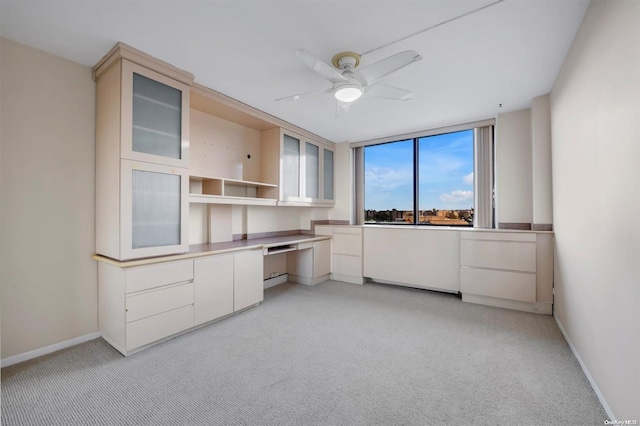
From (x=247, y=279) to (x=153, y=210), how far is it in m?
1.28

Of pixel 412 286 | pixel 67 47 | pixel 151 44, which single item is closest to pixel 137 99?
pixel 151 44

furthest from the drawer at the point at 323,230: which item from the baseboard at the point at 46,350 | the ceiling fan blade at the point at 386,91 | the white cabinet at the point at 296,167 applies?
→ the baseboard at the point at 46,350

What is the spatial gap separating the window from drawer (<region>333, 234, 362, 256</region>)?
67 cm

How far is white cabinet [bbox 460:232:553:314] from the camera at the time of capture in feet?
9.97

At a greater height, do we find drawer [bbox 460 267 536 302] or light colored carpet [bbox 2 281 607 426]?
drawer [bbox 460 267 536 302]

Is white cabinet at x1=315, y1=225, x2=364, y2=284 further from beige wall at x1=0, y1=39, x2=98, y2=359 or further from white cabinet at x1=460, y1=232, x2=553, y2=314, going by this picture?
beige wall at x1=0, y1=39, x2=98, y2=359

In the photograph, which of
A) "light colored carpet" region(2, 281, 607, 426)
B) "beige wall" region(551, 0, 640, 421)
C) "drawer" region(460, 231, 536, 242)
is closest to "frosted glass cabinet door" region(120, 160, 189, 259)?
"light colored carpet" region(2, 281, 607, 426)

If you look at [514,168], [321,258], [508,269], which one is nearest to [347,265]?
[321,258]

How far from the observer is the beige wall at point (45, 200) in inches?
80.0

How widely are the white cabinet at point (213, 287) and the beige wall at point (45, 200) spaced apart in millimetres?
922

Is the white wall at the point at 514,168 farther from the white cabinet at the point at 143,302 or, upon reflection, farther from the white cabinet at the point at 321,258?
the white cabinet at the point at 143,302

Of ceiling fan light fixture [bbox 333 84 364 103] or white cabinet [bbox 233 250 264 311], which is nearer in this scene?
ceiling fan light fixture [bbox 333 84 364 103]

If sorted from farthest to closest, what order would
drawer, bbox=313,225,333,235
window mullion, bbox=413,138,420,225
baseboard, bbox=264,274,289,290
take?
1. drawer, bbox=313,225,333,235
2. window mullion, bbox=413,138,420,225
3. baseboard, bbox=264,274,289,290

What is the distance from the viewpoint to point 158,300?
230 centimetres
